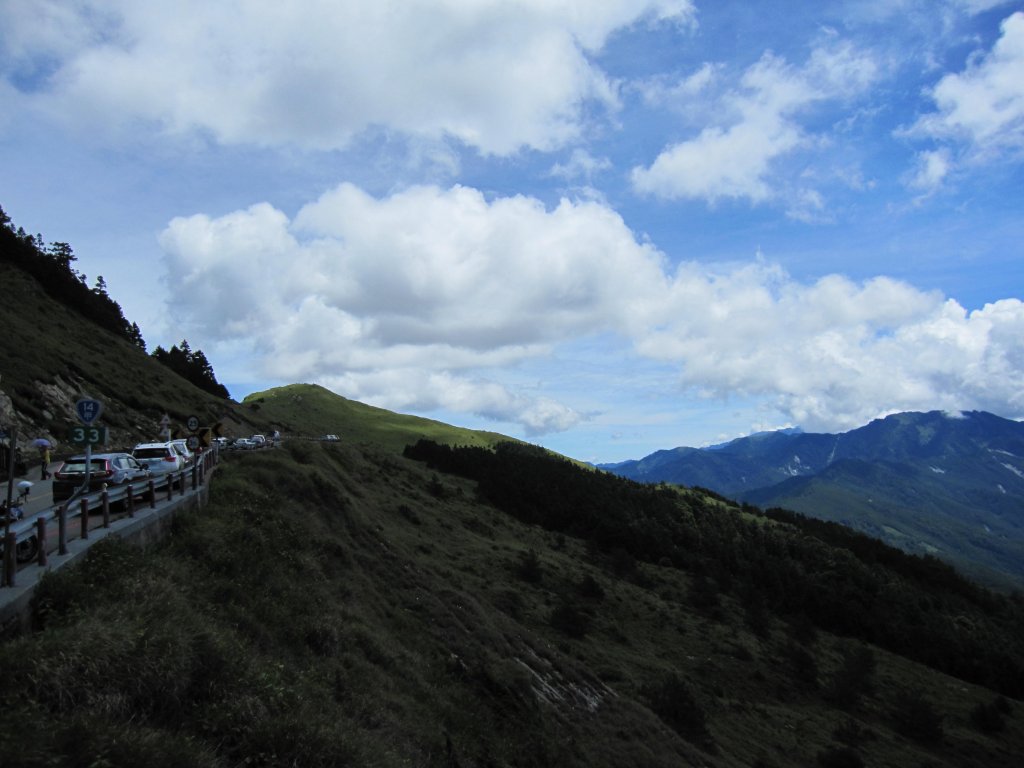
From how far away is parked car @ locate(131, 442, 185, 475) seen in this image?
27500mm

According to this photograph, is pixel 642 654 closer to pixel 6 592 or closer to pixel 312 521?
pixel 312 521

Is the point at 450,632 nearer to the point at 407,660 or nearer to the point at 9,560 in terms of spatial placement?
the point at 407,660

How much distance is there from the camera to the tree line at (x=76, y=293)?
81.1m

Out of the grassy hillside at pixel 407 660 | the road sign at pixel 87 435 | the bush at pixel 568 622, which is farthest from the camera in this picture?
the bush at pixel 568 622

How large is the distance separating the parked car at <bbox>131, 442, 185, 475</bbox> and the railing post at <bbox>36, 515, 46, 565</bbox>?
58.6ft

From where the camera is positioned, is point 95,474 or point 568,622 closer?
point 95,474

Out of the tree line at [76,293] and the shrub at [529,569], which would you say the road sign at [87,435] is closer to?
the shrub at [529,569]

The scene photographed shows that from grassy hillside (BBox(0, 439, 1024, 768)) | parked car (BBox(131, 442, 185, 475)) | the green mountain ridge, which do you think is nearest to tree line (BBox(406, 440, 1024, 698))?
the green mountain ridge

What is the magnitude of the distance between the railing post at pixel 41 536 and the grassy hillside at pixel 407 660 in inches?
25.6

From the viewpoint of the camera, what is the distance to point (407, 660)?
1895cm

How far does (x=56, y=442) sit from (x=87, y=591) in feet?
138

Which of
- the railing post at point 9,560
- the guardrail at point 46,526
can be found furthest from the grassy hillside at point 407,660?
the guardrail at point 46,526

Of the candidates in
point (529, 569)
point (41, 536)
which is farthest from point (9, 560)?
point (529, 569)

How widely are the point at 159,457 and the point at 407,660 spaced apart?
15902mm
